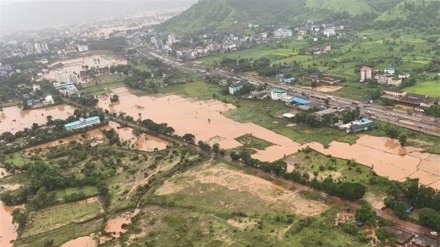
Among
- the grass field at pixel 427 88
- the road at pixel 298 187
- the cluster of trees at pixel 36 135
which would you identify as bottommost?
the road at pixel 298 187

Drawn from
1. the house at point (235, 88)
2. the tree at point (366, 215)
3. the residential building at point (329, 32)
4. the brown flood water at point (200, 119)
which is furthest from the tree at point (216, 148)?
the residential building at point (329, 32)

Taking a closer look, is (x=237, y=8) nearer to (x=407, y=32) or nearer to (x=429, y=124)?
(x=407, y=32)

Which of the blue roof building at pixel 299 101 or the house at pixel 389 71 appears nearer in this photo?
the blue roof building at pixel 299 101

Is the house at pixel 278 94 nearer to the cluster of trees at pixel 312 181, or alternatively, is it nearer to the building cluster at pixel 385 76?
the building cluster at pixel 385 76

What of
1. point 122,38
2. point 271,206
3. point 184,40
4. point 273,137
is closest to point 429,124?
point 273,137

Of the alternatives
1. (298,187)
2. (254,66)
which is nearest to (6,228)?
(298,187)
